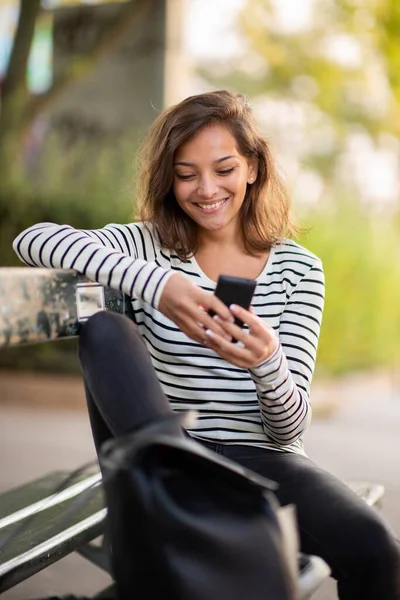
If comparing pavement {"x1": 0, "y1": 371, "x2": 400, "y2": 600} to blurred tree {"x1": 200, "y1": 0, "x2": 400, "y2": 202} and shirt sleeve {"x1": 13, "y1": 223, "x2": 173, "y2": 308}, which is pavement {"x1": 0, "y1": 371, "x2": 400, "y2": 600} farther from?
blurred tree {"x1": 200, "y1": 0, "x2": 400, "y2": 202}

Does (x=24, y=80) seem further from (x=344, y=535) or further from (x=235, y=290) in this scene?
(x=344, y=535)

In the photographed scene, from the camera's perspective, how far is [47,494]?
2.36m

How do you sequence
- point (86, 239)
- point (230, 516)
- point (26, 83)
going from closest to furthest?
point (230, 516)
point (86, 239)
point (26, 83)

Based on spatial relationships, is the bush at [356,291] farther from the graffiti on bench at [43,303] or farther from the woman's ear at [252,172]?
the graffiti on bench at [43,303]

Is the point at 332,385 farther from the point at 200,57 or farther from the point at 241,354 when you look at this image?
the point at 200,57

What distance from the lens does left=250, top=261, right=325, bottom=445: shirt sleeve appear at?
68.5 inches

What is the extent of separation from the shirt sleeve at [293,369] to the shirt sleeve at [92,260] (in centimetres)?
28

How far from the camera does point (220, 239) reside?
2.28 meters

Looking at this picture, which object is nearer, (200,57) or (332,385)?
(332,385)

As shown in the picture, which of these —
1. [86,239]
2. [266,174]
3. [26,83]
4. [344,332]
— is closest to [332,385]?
[344,332]

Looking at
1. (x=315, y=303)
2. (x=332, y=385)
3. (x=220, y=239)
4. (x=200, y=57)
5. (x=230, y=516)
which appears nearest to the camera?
(x=230, y=516)

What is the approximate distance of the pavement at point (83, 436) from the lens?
305 cm

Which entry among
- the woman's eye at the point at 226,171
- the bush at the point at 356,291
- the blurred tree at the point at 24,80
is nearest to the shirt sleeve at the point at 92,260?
the woman's eye at the point at 226,171

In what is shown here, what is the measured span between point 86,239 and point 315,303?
2.04ft
